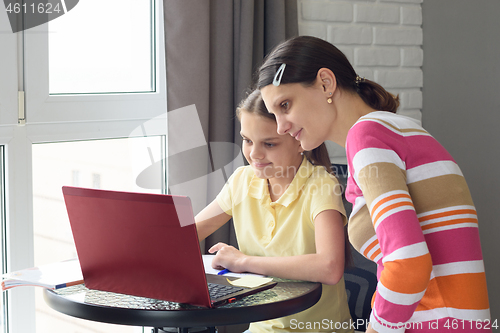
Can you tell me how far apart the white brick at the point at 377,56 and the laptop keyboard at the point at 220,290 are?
4.51 ft

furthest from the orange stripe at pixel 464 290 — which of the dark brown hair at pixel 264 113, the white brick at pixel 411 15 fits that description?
the white brick at pixel 411 15

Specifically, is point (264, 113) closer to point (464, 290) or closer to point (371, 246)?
point (371, 246)

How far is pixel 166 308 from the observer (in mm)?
940

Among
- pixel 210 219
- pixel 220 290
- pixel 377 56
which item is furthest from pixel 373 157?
pixel 377 56

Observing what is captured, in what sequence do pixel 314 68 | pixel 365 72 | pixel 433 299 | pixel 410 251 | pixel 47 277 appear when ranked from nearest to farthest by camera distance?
1. pixel 410 251
2. pixel 433 299
3. pixel 314 68
4. pixel 47 277
5. pixel 365 72

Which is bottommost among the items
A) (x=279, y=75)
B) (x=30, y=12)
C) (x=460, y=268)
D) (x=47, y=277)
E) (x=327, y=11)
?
(x=47, y=277)

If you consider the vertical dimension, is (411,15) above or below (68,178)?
above

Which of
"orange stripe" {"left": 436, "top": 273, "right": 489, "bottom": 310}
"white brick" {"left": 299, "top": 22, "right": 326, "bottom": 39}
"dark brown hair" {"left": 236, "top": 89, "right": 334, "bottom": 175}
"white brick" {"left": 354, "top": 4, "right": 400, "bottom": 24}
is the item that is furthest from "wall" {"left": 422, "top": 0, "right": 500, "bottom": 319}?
"orange stripe" {"left": 436, "top": 273, "right": 489, "bottom": 310}

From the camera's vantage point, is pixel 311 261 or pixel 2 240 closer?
pixel 311 261

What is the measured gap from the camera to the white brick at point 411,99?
7.46ft

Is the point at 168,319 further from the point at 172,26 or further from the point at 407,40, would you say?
the point at 407,40

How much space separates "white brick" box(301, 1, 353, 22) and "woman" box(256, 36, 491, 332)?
3.57 ft

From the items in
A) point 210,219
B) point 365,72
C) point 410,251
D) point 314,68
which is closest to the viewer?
point 410,251

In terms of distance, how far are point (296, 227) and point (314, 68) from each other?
49 centimetres
